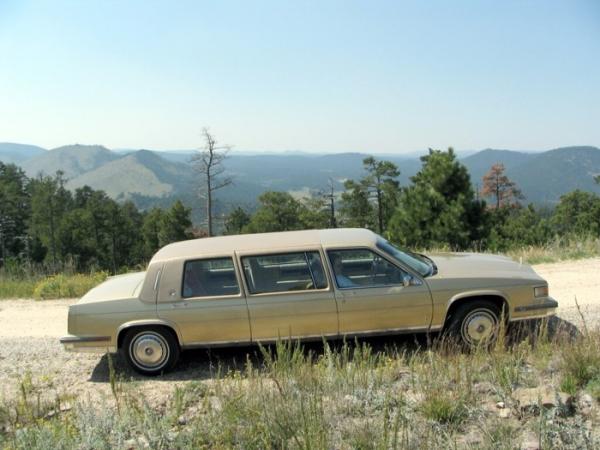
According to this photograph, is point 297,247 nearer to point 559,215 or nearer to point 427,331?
point 427,331

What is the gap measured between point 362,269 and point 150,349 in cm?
267

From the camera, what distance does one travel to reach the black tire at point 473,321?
19.2 feet

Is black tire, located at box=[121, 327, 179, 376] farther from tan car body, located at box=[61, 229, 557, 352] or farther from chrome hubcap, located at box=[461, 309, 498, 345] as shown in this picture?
chrome hubcap, located at box=[461, 309, 498, 345]

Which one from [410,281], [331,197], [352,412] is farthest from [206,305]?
[331,197]

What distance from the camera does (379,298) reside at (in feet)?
19.1

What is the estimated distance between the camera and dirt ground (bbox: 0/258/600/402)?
576cm

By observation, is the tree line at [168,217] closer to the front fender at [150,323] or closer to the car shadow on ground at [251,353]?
the car shadow on ground at [251,353]

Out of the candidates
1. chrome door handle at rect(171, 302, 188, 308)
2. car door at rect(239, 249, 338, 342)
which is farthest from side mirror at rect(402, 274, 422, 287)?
chrome door handle at rect(171, 302, 188, 308)

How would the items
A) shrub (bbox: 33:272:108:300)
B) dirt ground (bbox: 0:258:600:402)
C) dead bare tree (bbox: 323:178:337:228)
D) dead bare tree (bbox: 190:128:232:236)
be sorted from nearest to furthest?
dirt ground (bbox: 0:258:600:402), shrub (bbox: 33:272:108:300), dead bare tree (bbox: 190:128:232:236), dead bare tree (bbox: 323:178:337:228)

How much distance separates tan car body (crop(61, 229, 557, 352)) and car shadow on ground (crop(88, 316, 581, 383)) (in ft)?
0.74

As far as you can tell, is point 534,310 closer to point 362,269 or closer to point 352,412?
point 362,269

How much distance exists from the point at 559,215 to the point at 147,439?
8097 cm

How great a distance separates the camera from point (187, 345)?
19.2 feet

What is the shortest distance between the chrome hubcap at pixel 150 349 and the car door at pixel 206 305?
0.27 meters
